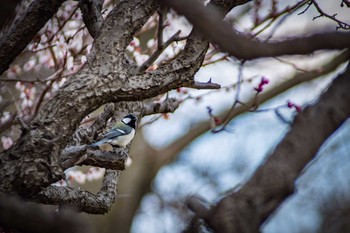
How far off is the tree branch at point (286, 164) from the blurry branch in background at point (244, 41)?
0.53 feet

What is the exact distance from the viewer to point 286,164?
1.06 meters

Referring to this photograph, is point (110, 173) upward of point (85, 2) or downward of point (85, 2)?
downward

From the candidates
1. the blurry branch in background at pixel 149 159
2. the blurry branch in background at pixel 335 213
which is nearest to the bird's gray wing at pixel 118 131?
the blurry branch in background at pixel 335 213

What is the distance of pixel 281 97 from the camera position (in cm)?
625

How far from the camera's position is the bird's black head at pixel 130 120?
3106 millimetres

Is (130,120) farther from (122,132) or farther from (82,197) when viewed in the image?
(82,197)

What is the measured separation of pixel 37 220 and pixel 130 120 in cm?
222

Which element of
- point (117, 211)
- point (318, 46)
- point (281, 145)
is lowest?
point (117, 211)

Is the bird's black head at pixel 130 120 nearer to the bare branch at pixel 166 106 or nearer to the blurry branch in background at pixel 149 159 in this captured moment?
the bare branch at pixel 166 106

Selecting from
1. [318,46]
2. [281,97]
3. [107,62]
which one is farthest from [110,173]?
[281,97]

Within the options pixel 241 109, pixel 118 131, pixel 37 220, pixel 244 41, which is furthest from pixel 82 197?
pixel 241 109

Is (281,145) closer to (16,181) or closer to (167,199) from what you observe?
(16,181)

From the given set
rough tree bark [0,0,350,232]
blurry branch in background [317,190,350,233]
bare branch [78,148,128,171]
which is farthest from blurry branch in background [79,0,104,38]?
blurry branch in background [317,190,350,233]

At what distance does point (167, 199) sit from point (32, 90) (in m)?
1.77
